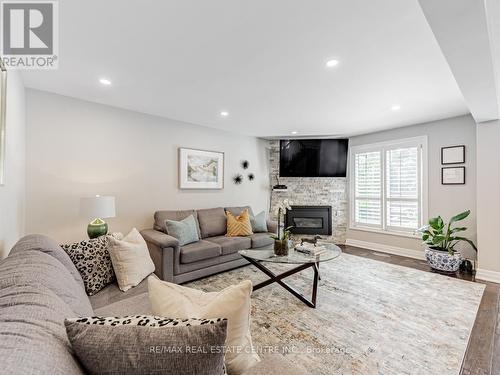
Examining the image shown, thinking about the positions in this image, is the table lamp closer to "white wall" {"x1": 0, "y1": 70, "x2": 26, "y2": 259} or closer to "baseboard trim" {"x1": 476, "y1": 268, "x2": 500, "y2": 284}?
"white wall" {"x1": 0, "y1": 70, "x2": 26, "y2": 259}

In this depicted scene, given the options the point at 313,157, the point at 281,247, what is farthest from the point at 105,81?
the point at 313,157

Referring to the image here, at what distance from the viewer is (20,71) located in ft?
7.75

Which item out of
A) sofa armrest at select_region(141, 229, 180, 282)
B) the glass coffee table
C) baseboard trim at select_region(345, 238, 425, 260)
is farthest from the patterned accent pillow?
baseboard trim at select_region(345, 238, 425, 260)

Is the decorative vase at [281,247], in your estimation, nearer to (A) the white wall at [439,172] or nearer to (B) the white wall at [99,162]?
(B) the white wall at [99,162]

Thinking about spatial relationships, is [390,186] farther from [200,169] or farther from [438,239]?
[200,169]

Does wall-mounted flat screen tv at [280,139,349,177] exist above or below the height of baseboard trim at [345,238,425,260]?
above

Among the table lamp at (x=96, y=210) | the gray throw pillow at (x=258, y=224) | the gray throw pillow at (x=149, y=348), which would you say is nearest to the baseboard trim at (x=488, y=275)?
the gray throw pillow at (x=258, y=224)

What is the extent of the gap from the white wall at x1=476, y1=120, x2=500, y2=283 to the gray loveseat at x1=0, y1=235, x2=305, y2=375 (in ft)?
13.0

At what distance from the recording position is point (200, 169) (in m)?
4.39

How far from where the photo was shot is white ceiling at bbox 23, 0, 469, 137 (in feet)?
5.21

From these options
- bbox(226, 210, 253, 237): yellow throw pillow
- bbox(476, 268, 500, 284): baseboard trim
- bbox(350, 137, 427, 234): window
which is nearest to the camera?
bbox(476, 268, 500, 284): baseboard trim

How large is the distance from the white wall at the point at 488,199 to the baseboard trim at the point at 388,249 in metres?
0.95

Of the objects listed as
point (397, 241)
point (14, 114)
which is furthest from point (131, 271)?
point (397, 241)

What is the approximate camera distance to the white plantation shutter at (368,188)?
4.85 m
